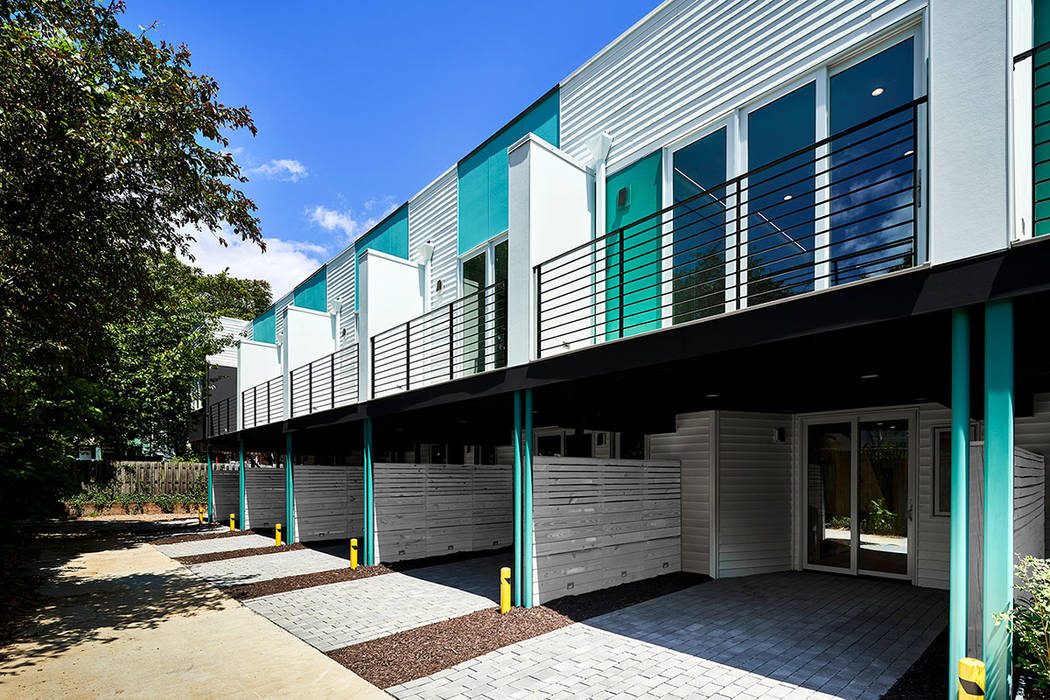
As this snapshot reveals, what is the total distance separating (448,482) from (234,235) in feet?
19.6

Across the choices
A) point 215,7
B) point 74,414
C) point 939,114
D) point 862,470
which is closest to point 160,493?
point 74,414

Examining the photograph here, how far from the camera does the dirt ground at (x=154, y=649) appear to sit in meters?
5.40

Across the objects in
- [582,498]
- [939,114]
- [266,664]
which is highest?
[939,114]

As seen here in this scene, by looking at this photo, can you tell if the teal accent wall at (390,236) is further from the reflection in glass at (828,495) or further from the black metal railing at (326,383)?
the reflection in glass at (828,495)

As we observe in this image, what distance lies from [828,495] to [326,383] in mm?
12153

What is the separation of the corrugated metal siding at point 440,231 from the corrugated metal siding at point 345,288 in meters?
3.13

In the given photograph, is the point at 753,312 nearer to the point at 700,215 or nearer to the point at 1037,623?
the point at 1037,623

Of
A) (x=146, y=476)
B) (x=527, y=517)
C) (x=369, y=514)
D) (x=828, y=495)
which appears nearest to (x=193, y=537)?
(x=369, y=514)

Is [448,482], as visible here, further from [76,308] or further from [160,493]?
[160,493]

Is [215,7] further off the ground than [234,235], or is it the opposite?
[215,7]

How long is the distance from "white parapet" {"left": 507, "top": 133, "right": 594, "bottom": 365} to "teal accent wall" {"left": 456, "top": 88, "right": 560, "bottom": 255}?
8.36 feet

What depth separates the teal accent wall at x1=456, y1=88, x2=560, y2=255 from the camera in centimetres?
1085

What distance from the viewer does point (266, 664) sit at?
596 cm

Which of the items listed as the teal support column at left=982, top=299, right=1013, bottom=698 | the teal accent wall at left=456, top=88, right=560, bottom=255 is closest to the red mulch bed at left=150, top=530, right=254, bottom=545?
the teal accent wall at left=456, top=88, right=560, bottom=255
